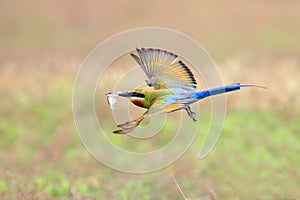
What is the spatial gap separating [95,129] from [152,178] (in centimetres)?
224

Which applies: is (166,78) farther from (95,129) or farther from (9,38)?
(9,38)

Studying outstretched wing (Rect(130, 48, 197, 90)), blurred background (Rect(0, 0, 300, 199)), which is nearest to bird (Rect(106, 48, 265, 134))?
outstretched wing (Rect(130, 48, 197, 90))

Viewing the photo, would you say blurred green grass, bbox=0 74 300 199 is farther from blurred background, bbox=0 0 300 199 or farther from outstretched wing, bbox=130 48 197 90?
outstretched wing, bbox=130 48 197 90

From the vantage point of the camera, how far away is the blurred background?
27.1 ft

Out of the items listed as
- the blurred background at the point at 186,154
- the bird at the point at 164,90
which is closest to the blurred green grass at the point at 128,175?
the blurred background at the point at 186,154

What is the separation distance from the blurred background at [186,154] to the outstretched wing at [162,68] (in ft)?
5.94

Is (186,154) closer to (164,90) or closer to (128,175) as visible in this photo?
(128,175)

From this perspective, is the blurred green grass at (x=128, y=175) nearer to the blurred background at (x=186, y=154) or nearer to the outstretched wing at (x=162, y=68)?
the blurred background at (x=186, y=154)

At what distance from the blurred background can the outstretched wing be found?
1.81 m

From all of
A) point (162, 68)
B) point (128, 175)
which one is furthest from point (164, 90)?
point (128, 175)

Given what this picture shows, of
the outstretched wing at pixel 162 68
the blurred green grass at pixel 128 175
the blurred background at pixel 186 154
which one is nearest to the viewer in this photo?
the outstretched wing at pixel 162 68

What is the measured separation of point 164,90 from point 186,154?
14.7ft

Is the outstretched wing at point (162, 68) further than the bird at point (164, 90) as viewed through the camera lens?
Yes

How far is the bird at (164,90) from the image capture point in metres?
5.45
